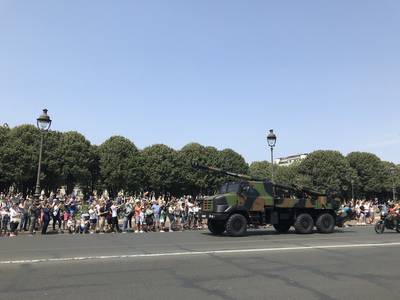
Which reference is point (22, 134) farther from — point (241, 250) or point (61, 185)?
point (241, 250)

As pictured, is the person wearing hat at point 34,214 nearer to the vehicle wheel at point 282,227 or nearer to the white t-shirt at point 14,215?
the white t-shirt at point 14,215

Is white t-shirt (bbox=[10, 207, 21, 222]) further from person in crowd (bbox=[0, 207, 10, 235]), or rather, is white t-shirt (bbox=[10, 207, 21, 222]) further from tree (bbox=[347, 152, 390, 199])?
tree (bbox=[347, 152, 390, 199])

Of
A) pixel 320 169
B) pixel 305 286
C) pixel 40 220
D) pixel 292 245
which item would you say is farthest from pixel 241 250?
pixel 320 169

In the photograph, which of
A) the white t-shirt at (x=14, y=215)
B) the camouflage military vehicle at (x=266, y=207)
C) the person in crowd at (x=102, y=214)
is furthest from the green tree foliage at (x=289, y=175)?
the white t-shirt at (x=14, y=215)

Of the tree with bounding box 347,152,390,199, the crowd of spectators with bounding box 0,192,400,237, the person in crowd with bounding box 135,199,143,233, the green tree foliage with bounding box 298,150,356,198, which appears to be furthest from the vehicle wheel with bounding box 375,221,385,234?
the tree with bounding box 347,152,390,199

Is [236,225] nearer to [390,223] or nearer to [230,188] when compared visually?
[230,188]

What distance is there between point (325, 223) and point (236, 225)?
4928mm

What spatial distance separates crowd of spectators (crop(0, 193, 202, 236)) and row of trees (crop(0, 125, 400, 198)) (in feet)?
108

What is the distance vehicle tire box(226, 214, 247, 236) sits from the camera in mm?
19422

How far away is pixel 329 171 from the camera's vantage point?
79.4 m

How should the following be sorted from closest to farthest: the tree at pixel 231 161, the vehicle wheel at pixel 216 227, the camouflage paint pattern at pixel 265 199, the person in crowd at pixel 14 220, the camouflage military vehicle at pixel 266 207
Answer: the camouflage military vehicle at pixel 266 207
the camouflage paint pattern at pixel 265 199
the vehicle wheel at pixel 216 227
the person in crowd at pixel 14 220
the tree at pixel 231 161

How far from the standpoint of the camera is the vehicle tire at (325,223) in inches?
850

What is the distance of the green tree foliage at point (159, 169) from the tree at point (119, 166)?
61.1 inches

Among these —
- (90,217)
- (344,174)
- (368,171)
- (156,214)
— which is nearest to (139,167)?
(344,174)
